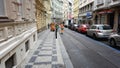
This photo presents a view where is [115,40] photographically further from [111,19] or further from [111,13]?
[111,19]

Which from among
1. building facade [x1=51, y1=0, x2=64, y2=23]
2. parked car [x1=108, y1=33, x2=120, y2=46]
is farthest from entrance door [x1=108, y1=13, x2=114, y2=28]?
building facade [x1=51, y1=0, x2=64, y2=23]

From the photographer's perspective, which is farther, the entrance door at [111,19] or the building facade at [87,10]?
the building facade at [87,10]

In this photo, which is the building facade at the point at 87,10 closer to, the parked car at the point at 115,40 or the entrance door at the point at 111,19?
the entrance door at the point at 111,19

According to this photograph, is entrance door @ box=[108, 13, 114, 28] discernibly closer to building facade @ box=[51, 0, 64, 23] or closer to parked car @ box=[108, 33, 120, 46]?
parked car @ box=[108, 33, 120, 46]

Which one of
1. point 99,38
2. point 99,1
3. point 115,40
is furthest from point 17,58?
point 99,1

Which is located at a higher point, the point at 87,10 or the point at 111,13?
the point at 87,10

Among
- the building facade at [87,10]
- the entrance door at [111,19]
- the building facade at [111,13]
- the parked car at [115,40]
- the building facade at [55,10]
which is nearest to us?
the parked car at [115,40]

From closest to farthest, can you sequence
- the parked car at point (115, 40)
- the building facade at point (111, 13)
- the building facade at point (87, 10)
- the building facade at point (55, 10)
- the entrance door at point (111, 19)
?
the parked car at point (115, 40) → the building facade at point (111, 13) → the entrance door at point (111, 19) → the building facade at point (87, 10) → the building facade at point (55, 10)

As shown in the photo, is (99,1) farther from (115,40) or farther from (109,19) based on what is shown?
(115,40)

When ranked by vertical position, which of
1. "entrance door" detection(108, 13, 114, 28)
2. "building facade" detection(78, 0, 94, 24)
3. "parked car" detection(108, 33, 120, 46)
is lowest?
"parked car" detection(108, 33, 120, 46)

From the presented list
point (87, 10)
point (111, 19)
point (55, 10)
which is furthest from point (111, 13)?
point (55, 10)

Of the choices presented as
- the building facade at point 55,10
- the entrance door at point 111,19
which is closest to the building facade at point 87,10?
the entrance door at point 111,19

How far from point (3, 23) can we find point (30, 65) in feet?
8.19

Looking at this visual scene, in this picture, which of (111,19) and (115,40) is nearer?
(115,40)
